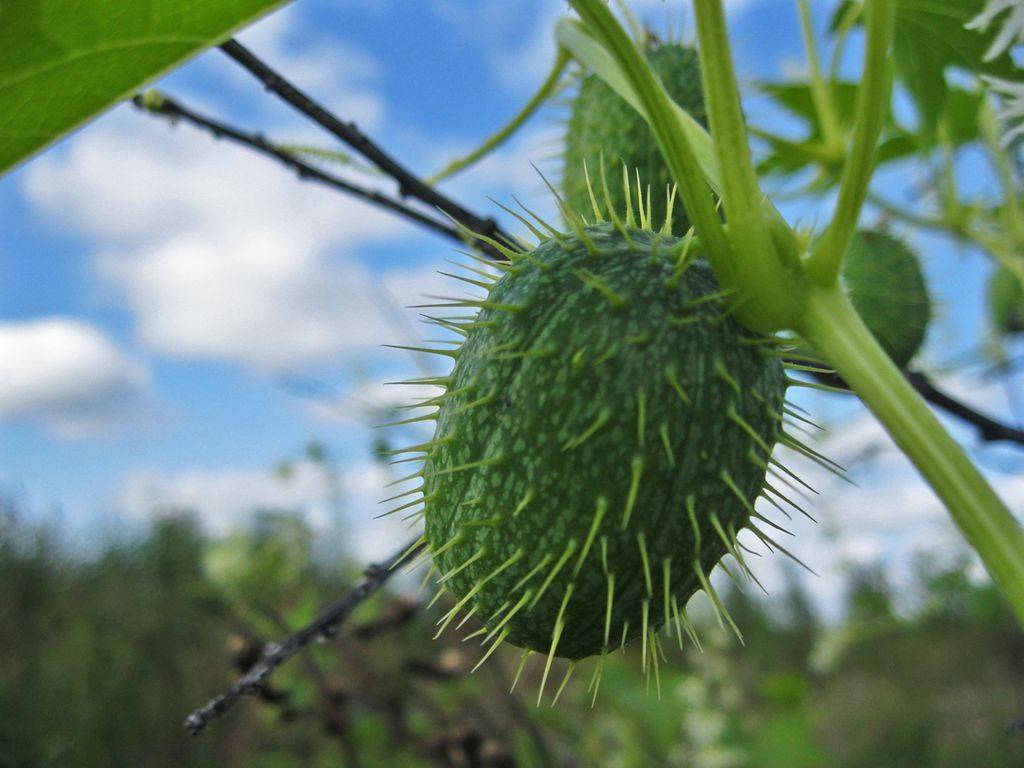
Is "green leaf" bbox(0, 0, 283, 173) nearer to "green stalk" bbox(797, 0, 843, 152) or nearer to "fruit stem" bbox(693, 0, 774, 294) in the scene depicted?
"fruit stem" bbox(693, 0, 774, 294)

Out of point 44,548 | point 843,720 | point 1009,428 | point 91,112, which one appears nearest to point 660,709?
point 1009,428

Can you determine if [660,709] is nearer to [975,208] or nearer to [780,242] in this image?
[975,208]

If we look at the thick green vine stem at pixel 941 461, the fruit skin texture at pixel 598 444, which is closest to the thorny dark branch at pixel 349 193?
the fruit skin texture at pixel 598 444

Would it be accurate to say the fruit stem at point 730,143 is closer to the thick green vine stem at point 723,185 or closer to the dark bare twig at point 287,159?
the thick green vine stem at point 723,185

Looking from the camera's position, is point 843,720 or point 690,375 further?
point 843,720

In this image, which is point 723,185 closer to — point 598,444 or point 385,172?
point 598,444
